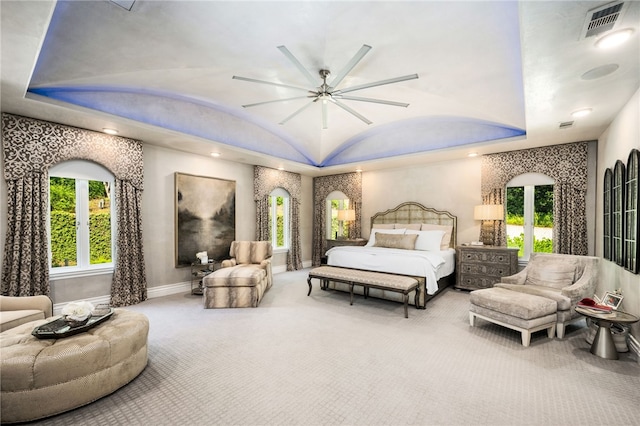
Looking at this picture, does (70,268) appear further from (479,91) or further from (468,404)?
(479,91)

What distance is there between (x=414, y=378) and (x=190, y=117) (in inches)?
190

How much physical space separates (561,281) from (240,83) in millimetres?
5015

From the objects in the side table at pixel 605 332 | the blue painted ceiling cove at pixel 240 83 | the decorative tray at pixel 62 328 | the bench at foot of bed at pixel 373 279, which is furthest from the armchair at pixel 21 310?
the side table at pixel 605 332

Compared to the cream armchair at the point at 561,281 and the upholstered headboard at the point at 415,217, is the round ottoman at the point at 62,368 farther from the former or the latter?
the upholstered headboard at the point at 415,217

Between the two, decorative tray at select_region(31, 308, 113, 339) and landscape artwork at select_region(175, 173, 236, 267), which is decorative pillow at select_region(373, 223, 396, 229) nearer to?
landscape artwork at select_region(175, 173, 236, 267)

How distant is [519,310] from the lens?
3041mm

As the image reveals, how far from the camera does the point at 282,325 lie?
361 cm

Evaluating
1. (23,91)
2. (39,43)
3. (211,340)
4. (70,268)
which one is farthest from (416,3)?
(70,268)

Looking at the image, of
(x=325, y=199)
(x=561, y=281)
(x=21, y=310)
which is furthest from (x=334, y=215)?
(x=21, y=310)

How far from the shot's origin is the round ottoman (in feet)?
6.08

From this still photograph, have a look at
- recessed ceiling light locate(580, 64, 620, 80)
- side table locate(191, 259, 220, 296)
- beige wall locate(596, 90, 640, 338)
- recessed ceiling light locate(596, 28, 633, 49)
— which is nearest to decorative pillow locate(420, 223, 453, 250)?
beige wall locate(596, 90, 640, 338)

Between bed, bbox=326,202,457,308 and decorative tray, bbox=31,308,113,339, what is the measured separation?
3503 mm

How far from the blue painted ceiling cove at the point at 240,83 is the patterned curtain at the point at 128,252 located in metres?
1.25

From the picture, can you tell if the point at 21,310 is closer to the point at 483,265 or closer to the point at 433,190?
the point at 483,265
